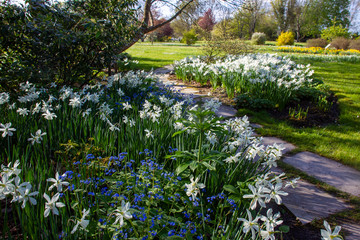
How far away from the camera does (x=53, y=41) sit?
3.46 m

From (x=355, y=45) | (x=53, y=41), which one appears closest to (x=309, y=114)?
(x=53, y=41)

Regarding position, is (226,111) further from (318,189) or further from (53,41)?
(53,41)

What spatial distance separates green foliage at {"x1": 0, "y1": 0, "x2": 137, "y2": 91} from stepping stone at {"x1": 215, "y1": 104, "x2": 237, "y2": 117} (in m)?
2.21

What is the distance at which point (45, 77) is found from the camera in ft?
→ 11.2

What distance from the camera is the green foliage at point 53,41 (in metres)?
3.23

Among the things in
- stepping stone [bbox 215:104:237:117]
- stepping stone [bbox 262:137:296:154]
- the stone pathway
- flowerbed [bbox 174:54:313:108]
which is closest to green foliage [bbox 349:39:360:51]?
flowerbed [bbox 174:54:313:108]

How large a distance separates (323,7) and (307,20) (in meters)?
3.25

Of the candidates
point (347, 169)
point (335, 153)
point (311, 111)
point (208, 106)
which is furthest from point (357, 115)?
point (208, 106)

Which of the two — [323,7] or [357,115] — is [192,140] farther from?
[323,7]

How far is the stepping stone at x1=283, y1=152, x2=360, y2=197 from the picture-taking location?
2.40 metres

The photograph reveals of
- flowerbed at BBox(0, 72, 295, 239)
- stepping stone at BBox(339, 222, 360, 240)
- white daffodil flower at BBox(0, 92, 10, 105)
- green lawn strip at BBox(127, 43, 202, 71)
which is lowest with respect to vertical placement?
stepping stone at BBox(339, 222, 360, 240)

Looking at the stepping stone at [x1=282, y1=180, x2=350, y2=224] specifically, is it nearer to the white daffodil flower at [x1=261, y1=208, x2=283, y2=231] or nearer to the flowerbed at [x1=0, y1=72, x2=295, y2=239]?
the flowerbed at [x1=0, y1=72, x2=295, y2=239]

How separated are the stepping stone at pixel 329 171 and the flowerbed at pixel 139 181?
2.65ft

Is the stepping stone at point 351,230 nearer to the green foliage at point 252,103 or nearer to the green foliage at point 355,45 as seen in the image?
the green foliage at point 252,103
